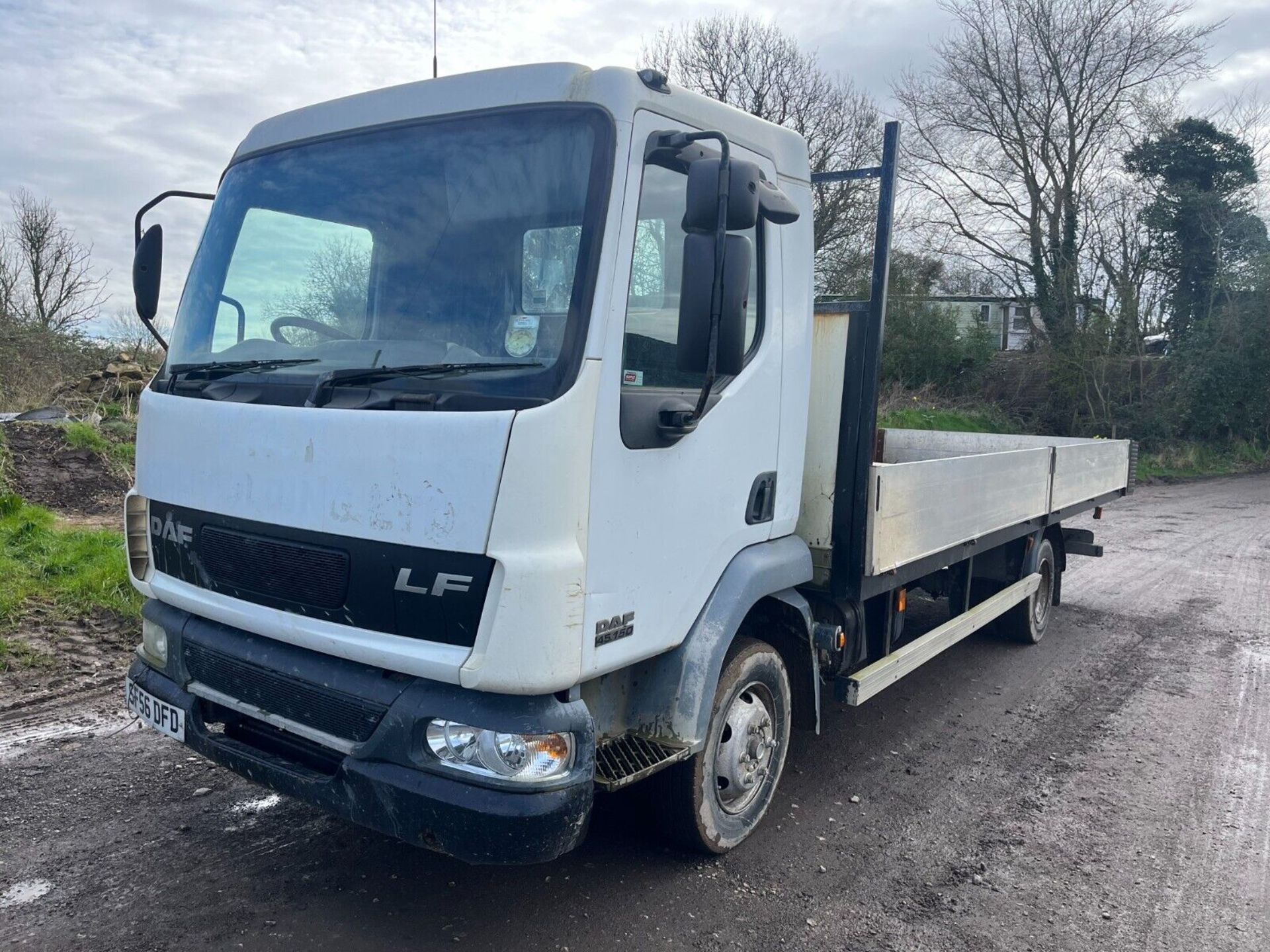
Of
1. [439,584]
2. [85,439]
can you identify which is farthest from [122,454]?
[439,584]

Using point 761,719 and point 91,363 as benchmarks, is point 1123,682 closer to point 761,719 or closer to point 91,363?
point 761,719

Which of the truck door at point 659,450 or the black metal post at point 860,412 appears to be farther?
the black metal post at point 860,412

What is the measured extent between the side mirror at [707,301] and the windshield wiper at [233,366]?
1.15 meters

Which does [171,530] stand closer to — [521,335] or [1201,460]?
[521,335]

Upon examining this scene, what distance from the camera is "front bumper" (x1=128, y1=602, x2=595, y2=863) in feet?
8.29

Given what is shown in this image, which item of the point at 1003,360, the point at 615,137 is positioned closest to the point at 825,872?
the point at 615,137

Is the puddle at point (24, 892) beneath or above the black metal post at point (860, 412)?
beneath

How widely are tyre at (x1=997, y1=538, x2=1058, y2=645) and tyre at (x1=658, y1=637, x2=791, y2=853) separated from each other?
3399mm

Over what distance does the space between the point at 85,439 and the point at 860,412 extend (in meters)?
8.70

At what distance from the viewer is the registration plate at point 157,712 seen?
10.3 ft

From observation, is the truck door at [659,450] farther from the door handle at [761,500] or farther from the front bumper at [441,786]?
the front bumper at [441,786]

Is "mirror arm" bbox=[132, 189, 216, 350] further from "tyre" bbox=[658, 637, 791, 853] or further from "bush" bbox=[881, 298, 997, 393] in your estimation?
A: "bush" bbox=[881, 298, 997, 393]

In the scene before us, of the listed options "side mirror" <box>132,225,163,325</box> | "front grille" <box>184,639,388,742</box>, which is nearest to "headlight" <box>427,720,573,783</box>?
"front grille" <box>184,639,388,742</box>

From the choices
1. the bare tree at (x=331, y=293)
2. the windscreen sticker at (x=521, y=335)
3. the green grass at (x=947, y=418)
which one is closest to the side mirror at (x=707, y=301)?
the windscreen sticker at (x=521, y=335)
